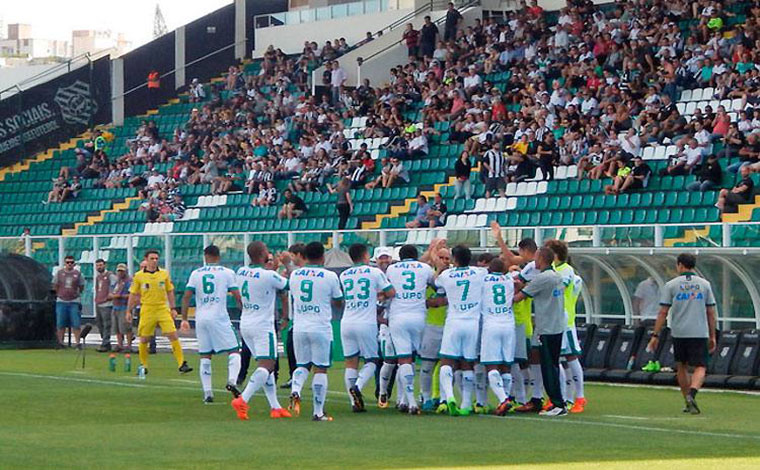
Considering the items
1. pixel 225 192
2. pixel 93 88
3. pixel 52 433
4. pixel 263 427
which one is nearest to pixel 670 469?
pixel 263 427

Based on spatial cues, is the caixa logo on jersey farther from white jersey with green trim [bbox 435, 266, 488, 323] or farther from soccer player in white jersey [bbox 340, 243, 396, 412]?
white jersey with green trim [bbox 435, 266, 488, 323]

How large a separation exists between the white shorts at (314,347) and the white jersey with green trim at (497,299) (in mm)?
1766

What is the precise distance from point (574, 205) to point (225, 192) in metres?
12.8

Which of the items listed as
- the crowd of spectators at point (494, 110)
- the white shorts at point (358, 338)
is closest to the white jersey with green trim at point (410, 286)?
the white shorts at point (358, 338)

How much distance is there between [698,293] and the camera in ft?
58.6

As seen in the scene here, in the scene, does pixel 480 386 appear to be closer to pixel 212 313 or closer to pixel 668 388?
pixel 212 313

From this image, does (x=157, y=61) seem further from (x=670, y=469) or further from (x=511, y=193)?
(x=670, y=469)

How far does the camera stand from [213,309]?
19594 millimetres

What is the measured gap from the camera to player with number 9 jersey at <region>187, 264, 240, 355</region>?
63.9 feet

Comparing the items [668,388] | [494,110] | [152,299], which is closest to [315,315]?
[668,388]

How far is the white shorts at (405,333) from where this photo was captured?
17844mm

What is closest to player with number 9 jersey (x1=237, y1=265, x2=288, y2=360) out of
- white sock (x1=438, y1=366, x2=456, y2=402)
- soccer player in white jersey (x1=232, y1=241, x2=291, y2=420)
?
soccer player in white jersey (x1=232, y1=241, x2=291, y2=420)

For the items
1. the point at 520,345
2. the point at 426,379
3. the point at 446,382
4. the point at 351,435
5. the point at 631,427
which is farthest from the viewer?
the point at 426,379

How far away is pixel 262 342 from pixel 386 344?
1.48 metres
